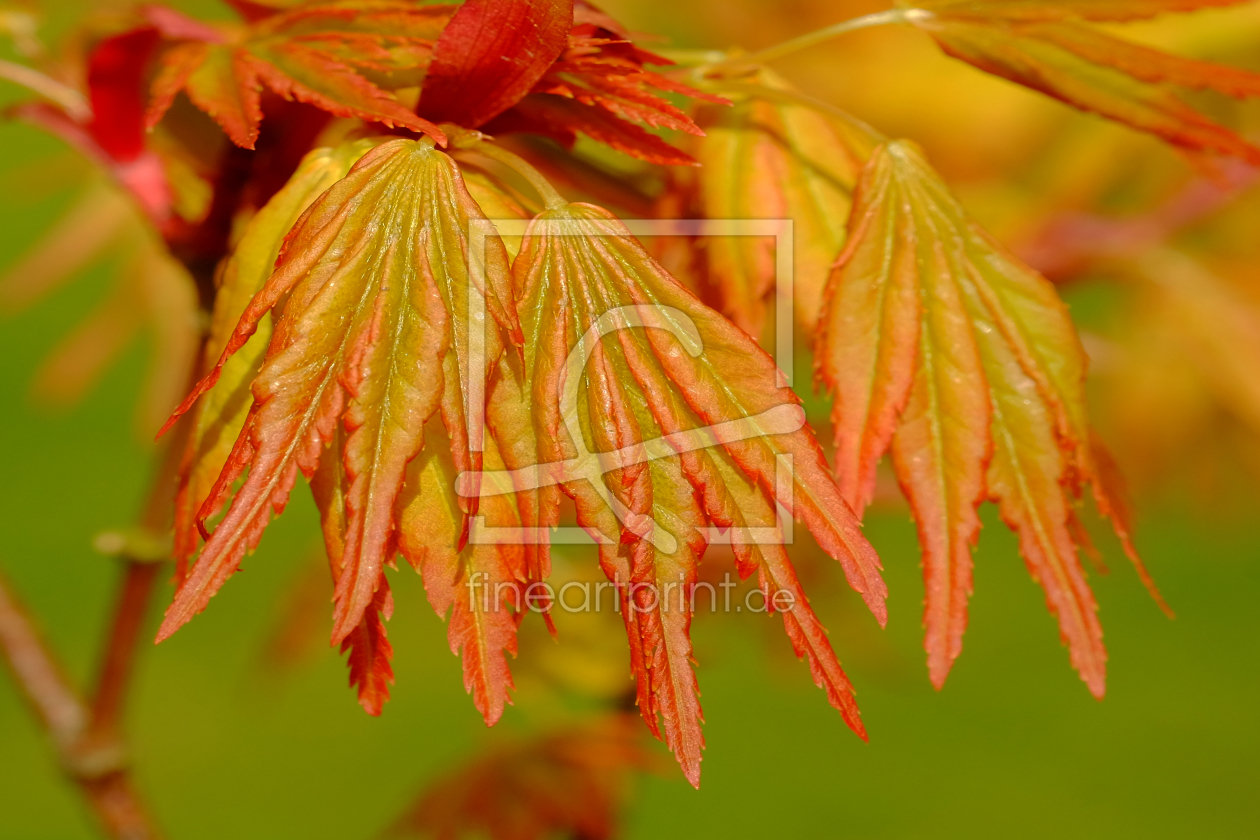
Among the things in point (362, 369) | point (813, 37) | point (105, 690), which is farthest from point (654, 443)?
point (105, 690)

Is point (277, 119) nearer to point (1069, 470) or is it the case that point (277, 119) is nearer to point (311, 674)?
point (1069, 470)

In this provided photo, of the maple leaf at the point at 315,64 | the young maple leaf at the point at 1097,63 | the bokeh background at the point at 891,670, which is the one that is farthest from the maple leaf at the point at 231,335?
the bokeh background at the point at 891,670

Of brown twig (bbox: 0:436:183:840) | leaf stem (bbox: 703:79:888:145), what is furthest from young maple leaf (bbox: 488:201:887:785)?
brown twig (bbox: 0:436:183:840)

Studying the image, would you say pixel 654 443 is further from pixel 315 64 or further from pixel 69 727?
pixel 69 727

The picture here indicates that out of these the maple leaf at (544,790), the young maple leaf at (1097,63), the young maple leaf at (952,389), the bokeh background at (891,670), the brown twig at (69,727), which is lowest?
the bokeh background at (891,670)

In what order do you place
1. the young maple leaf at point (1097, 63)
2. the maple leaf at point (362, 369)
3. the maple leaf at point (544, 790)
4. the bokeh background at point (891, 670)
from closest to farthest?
the maple leaf at point (362, 369) < the young maple leaf at point (1097, 63) < the maple leaf at point (544, 790) < the bokeh background at point (891, 670)

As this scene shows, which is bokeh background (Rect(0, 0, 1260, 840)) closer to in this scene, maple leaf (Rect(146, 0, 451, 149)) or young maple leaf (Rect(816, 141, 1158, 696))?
young maple leaf (Rect(816, 141, 1158, 696))

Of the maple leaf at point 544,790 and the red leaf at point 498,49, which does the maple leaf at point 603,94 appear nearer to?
the red leaf at point 498,49
